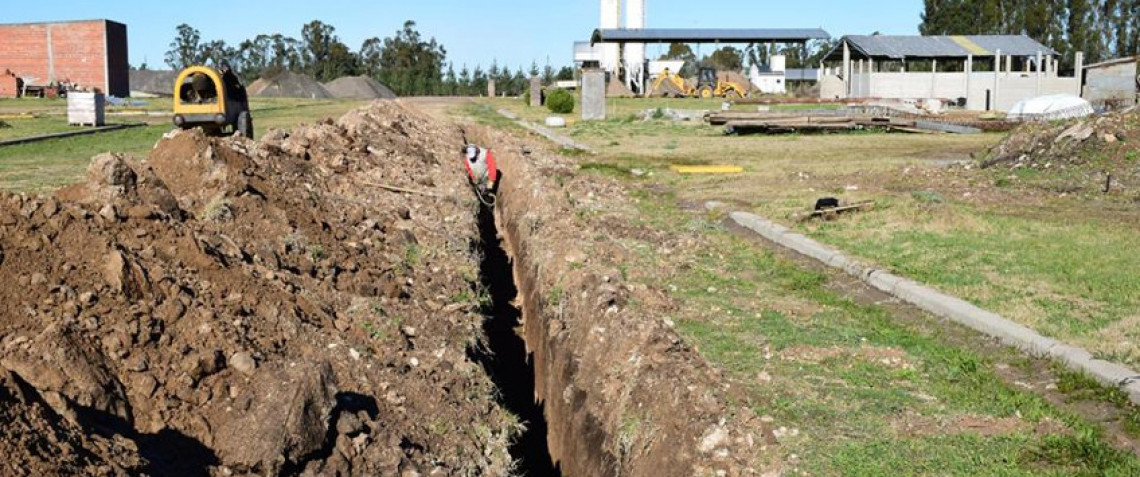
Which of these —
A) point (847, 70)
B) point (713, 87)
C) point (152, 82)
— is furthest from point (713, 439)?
point (152, 82)

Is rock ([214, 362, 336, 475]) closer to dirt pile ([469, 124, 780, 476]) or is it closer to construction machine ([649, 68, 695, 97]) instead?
dirt pile ([469, 124, 780, 476])

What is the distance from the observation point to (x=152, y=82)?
74.2 metres

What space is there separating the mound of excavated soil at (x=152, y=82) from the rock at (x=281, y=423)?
70.0 meters

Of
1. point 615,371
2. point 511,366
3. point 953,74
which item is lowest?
point 511,366

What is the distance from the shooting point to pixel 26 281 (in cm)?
539

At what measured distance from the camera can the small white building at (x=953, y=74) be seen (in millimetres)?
42719

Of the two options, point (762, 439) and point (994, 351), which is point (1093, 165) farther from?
point (762, 439)

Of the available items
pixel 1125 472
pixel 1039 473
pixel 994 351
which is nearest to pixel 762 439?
pixel 1039 473

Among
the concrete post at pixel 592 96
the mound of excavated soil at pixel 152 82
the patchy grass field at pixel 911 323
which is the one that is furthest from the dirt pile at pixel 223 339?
the mound of excavated soil at pixel 152 82

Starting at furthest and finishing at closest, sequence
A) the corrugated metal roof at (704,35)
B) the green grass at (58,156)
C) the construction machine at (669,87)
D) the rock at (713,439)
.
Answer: the corrugated metal roof at (704,35), the construction machine at (669,87), the green grass at (58,156), the rock at (713,439)

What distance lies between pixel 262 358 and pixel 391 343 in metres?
1.15

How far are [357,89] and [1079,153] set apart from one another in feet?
187

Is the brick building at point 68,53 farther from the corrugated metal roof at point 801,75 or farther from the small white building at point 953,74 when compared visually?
the corrugated metal roof at point 801,75

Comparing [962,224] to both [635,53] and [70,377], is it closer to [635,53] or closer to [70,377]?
[70,377]
